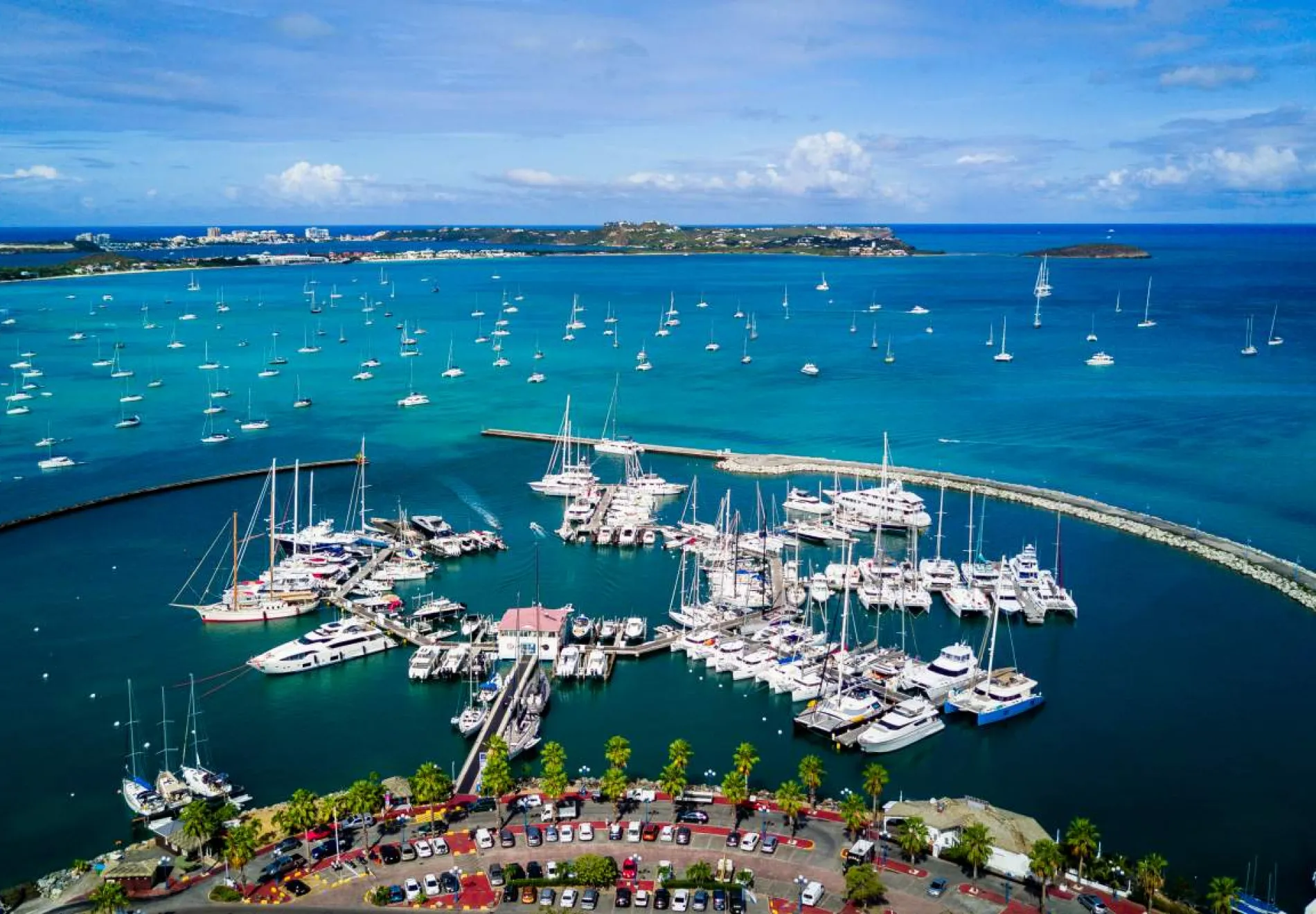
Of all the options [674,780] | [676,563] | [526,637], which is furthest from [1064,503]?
[674,780]

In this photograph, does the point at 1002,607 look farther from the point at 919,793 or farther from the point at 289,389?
the point at 289,389

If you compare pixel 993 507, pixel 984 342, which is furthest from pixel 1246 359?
pixel 993 507

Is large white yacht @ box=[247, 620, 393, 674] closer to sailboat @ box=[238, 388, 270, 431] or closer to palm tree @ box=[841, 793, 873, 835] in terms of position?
palm tree @ box=[841, 793, 873, 835]

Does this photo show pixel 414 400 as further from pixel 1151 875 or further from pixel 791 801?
pixel 1151 875

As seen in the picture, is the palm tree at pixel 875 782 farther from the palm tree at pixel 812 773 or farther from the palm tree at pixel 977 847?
the palm tree at pixel 977 847

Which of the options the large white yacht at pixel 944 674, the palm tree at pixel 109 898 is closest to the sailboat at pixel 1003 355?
the large white yacht at pixel 944 674

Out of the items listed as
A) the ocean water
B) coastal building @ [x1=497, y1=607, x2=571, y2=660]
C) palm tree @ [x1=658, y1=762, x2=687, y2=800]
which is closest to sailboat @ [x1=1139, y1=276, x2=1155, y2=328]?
the ocean water
